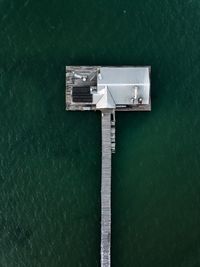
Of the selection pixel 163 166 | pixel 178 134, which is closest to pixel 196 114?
pixel 178 134

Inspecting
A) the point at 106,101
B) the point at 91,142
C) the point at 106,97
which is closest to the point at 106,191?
the point at 91,142

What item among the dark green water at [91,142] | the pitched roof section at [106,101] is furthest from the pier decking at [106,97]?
the dark green water at [91,142]

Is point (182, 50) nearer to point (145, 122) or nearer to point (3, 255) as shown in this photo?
point (145, 122)

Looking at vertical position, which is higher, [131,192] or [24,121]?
[24,121]

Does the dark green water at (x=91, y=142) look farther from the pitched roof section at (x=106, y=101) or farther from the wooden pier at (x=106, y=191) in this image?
the pitched roof section at (x=106, y=101)

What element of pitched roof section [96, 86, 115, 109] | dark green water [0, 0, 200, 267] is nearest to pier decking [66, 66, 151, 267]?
pitched roof section [96, 86, 115, 109]

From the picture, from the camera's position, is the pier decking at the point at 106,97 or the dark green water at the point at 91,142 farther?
the dark green water at the point at 91,142
